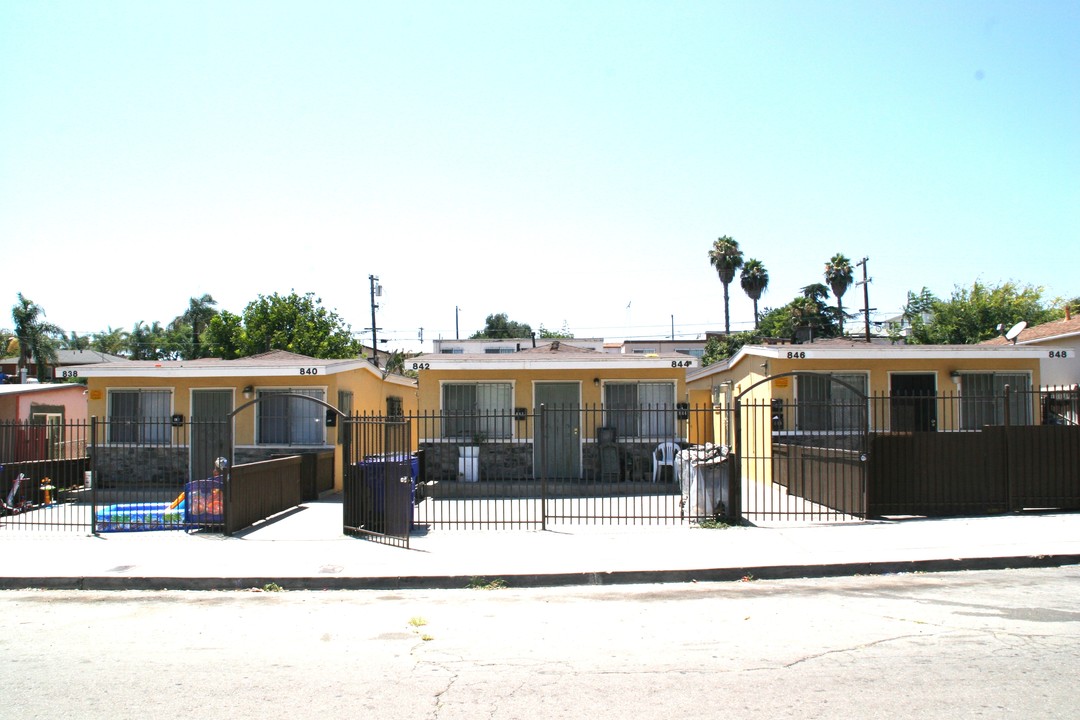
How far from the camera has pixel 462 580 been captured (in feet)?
30.9

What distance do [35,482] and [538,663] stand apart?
14.0 m

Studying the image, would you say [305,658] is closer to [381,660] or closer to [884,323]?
[381,660]

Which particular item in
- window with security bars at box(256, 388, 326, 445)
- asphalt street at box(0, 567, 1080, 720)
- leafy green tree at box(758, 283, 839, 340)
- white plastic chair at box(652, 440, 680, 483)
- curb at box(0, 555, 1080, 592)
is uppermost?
leafy green tree at box(758, 283, 839, 340)

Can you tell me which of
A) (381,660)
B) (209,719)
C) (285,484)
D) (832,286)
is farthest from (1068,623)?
(832,286)

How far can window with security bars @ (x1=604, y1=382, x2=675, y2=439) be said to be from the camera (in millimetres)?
18781

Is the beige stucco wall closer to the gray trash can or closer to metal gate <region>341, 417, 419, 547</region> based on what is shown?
the gray trash can

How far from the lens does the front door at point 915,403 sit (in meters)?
18.8

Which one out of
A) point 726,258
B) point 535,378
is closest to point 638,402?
point 535,378

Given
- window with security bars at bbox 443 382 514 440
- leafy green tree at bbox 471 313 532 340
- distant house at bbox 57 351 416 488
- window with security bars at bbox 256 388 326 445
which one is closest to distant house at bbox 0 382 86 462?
distant house at bbox 57 351 416 488

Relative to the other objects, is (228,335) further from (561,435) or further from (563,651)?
(563,651)

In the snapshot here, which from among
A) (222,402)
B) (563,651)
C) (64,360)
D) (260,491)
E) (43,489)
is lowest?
(563,651)

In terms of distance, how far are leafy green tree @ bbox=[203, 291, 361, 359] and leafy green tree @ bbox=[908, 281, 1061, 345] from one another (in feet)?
99.3

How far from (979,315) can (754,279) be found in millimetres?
14148

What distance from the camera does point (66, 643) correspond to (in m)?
7.08
